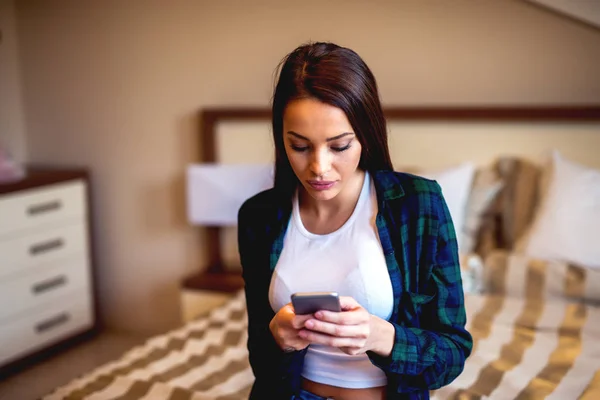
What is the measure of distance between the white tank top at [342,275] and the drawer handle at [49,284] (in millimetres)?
2077

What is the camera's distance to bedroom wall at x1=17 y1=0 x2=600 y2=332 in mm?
2619

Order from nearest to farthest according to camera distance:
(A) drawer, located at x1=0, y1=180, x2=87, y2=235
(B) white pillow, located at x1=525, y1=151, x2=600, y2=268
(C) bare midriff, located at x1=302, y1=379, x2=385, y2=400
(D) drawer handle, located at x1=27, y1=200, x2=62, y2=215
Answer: (C) bare midriff, located at x1=302, y1=379, x2=385, y2=400
(B) white pillow, located at x1=525, y1=151, x2=600, y2=268
(A) drawer, located at x1=0, y1=180, x2=87, y2=235
(D) drawer handle, located at x1=27, y1=200, x2=62, y2=215

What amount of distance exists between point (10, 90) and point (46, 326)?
1261 millimetres

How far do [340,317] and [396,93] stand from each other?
1.89 metres

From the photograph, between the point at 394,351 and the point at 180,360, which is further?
the point at 180,360

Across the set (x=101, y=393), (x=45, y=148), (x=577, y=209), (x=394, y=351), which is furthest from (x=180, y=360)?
(x=45, y=148)

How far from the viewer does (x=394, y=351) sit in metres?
1.15

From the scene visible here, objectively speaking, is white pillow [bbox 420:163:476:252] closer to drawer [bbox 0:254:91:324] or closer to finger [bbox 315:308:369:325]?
finger [bbox 315:308:369:325]

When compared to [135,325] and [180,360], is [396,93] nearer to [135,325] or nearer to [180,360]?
[180,360]

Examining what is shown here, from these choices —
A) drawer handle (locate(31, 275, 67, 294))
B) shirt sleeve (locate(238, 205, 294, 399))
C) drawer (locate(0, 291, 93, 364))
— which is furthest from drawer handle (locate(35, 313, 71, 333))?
shirt sleeve (locate(238, 205, 294, 399))

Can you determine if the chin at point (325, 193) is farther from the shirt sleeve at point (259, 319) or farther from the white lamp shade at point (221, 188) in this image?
the white lamp shade at point (221, 188)

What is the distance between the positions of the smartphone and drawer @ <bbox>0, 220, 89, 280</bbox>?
7.11ft

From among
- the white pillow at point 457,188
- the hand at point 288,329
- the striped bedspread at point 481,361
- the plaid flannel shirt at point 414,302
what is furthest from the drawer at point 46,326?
the hand at point 288,329

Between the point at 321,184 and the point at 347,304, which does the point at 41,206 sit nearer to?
the point at 321,184
